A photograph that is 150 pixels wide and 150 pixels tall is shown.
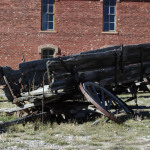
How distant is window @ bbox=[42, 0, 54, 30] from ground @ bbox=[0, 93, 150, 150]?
12.7m

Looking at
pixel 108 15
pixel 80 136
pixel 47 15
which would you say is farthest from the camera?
pixel 108 15

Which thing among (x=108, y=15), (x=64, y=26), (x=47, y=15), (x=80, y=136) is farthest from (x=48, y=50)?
(x=80, y=136)

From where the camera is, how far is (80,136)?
5.52 metres

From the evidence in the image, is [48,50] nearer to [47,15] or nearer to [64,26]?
[64,26]

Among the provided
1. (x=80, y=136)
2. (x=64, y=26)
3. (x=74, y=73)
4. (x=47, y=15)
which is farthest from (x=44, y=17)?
(x=80, y=136)

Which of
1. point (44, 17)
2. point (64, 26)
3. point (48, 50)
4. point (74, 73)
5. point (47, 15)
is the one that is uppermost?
point (47, 15)

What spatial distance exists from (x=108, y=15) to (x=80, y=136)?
47.5 feet

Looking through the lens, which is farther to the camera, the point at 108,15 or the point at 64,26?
the point at 108,15

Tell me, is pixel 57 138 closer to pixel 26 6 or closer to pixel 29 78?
pixel 29 78

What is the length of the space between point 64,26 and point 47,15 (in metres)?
1.32

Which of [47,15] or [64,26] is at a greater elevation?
[47,15]

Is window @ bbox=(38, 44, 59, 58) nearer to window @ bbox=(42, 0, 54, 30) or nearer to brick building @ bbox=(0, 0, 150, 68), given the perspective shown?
brick building @ bbox=(0, 0, 150, 68)

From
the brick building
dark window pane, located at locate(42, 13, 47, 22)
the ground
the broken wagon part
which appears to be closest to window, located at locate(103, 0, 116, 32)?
the brick building

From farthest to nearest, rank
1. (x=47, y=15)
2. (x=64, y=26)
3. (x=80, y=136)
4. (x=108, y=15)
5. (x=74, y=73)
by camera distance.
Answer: (x=108, y=15) → (x=47, y=15) → (x=64, y=26) → (x=74, y=73) → (x=80, y=136)
